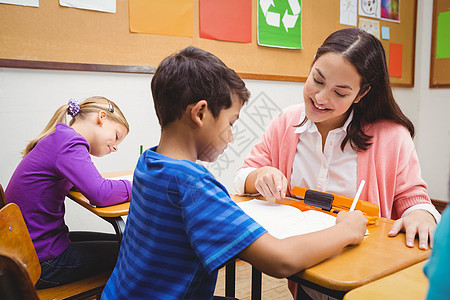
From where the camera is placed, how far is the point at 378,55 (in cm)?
122

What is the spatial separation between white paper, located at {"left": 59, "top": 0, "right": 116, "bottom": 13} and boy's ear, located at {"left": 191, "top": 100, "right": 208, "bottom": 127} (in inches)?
60.6

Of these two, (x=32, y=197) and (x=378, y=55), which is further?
(x=32, y=197)

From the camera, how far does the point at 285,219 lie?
3.27ft

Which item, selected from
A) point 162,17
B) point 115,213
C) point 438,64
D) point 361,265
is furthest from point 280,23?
point 361,265

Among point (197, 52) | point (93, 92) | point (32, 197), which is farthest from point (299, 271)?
point (93, 92)

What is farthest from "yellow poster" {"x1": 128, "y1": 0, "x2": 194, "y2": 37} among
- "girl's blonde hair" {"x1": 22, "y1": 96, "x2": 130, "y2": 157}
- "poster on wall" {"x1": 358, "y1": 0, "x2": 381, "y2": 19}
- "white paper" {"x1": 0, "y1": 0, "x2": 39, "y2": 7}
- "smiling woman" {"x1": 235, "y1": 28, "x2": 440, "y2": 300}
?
"poster on wall" {"x1": 358, "y1": 0, "x2": 381, "y2": 19}

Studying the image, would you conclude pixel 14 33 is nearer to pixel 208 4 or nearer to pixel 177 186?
pixel 208 4

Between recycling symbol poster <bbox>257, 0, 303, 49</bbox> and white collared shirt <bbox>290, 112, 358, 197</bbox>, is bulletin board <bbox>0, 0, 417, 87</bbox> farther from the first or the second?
white collared shirt <bbox>290, 112, 358, 197</bbox>

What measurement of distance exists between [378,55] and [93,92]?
1474 mm

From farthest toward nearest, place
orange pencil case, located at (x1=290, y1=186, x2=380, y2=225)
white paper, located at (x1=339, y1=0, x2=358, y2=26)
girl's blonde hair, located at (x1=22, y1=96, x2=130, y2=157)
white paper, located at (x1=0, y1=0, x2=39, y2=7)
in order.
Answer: white paper, located at (x1=339, y1=0, x2=358, y2=26) < white paper, located at (x1=0, y1=0, x2=39, y2=7) < girl's blonde hair, located at (x1=22, y1=96, x2=130, y2=157) < orange pencil case, located at (x1=290, y1=186, x2=380, y2=225)

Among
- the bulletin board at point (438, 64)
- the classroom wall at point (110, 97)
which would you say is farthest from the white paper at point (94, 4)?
the bulletin board at point (438, 64)

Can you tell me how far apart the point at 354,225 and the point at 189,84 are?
48 cm

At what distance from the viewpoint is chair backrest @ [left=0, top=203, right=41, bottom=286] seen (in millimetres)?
919

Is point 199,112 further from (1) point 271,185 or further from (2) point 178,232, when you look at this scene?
(1) point 271,185
